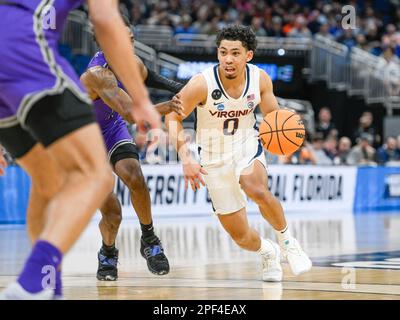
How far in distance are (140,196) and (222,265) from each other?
68.8 inches

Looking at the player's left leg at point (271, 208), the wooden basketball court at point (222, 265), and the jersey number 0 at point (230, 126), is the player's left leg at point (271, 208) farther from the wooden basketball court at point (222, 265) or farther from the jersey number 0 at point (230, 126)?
the jersey number 0 at point (230, 126)

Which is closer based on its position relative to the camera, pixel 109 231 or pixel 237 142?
pixel 109 231

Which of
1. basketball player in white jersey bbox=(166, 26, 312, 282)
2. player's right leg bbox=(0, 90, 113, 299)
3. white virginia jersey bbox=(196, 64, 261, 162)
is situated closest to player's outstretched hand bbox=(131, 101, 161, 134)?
player's right leg bbox=(0, 90, 113, 299)

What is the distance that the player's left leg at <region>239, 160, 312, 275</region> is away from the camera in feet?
27.0

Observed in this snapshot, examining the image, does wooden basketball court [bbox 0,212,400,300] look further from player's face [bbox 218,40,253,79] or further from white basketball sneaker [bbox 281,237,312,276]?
player's face [bbox 218,40,253,79]

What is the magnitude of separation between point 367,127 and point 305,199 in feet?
15.4

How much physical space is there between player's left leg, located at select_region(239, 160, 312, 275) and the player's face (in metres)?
0.85

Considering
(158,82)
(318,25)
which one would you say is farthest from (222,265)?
(318,25)

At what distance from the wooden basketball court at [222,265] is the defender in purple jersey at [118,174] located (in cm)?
19

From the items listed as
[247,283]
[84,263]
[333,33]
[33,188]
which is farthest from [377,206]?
[33,188]

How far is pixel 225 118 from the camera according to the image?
28.4ft

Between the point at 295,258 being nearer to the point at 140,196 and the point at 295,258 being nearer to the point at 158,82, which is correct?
the point at 140,196

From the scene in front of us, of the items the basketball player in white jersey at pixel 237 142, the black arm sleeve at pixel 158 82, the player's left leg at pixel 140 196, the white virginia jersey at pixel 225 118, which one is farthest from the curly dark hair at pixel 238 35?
the player's left leg at pixel 140 196

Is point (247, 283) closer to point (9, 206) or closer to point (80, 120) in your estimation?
point (80, 120)
